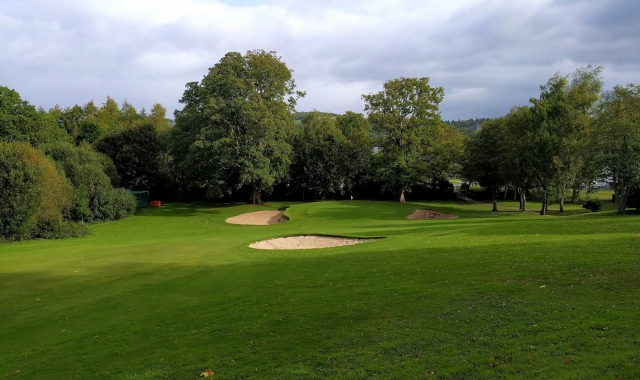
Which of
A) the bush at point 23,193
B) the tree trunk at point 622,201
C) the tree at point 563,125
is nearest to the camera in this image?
the bush at point 23,193

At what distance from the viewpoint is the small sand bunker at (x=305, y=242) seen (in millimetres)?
28438

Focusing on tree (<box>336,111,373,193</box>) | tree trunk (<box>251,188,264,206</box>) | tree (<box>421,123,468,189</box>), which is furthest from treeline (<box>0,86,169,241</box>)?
tree (<box>421,123,468,189</box>)

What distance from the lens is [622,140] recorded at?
111 feet

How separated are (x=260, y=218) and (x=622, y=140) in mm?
37377

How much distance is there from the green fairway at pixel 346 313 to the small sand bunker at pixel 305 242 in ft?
22.6

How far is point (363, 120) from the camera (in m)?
76.4

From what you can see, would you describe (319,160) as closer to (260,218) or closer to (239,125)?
(239,125)

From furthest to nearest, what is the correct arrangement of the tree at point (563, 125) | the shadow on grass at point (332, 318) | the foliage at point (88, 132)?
the foliage at point (88, 132) → the tree at point (563, 125) → the shadow on grass at point (332, 318)

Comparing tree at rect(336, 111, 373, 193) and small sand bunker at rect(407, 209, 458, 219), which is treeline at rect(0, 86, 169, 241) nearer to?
tree at rect(336, 111, 373, 193)

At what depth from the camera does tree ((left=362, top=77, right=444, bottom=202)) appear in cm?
5906

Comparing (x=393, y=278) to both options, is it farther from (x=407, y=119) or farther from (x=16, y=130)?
(x=16, y=130)

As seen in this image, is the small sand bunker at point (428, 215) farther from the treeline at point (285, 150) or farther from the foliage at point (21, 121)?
the foliage at point (21, 121)

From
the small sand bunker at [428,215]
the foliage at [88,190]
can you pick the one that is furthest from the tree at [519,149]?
the foliage at [88,190]

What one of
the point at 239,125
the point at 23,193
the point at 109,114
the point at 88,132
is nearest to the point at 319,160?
the point at 239,125
